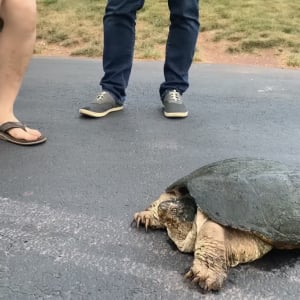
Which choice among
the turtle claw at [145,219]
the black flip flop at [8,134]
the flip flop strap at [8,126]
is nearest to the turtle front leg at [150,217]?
the turtle claw at [145,219]

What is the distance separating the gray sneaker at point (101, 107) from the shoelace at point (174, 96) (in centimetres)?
38

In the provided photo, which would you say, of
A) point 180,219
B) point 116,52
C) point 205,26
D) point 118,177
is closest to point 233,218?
point 180,219

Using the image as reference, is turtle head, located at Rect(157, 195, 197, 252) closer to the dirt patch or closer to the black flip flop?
the black flip flop

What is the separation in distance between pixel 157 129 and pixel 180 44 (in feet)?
2.14

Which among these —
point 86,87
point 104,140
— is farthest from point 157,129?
point 86,87

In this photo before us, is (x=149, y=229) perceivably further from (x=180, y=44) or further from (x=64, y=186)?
(x=180, y=44)

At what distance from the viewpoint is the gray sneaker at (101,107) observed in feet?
11.4

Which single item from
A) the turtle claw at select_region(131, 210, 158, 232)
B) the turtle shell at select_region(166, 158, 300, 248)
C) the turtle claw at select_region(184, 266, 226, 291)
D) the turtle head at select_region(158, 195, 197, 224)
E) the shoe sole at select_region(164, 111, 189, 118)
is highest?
the turtle shell at select_region(166, 158, 300, 248)

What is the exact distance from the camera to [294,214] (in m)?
1.84

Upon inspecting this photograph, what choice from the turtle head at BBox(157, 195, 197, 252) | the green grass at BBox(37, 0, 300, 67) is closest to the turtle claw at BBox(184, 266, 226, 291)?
the turtle head at BBox(157, 195, 197, 252)

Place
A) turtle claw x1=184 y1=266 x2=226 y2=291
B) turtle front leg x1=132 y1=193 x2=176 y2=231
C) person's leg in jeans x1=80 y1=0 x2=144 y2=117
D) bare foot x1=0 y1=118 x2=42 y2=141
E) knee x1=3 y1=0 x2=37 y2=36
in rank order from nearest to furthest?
turtle claw x1=184 y1=266 x2=226 y2=291, turtle front leg x1=132 y1=193 x2=176 y2=231, knee x1=3 y1=0 x2=37 y2=36, bare foot x1=0 y1=118 x2=42 y2=141, person's leg in jeans x1=80 y1=0 x2=144 y2=117

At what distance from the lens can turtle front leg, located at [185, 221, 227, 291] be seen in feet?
5.66

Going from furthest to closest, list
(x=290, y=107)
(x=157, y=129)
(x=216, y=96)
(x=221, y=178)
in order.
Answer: (x=216, y=96), (x=290, y=107), (x=157, y=129), (x=221, y=178)

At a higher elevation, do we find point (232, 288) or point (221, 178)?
point (221, 178)
